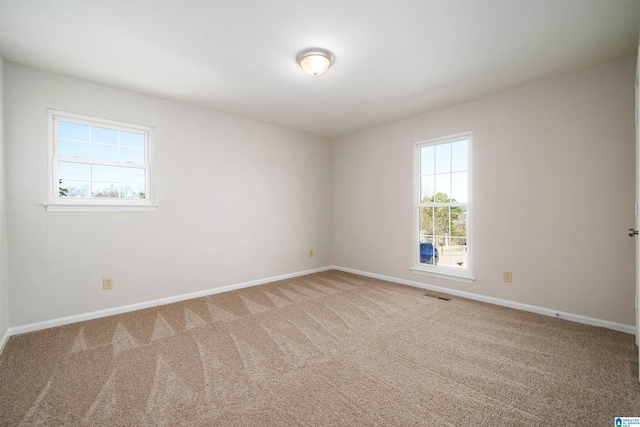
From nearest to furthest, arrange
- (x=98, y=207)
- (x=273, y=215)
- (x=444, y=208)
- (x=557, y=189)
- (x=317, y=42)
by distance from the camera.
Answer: (x=317, y=42) < (x=557, y=189) < (x=98, y=207) < (x=444, y=208) < (x=273, y=215)

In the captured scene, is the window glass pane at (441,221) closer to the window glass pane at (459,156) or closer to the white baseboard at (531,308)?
the window glass pane at (459,156)

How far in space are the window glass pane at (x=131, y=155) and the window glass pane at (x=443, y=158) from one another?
3.92 metres

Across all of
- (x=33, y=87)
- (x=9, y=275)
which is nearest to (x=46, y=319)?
(x=9, y=275)

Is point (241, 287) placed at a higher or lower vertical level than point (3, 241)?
lower

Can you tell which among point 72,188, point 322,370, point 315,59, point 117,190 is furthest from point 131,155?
point 322,370

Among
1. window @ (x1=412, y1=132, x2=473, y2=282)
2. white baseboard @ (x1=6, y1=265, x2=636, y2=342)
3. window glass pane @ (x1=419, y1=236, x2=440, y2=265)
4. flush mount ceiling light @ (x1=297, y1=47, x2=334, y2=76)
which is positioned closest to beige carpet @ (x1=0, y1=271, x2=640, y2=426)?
white baseboard @ (x1=6, y1=265, x2=636, y2=342)

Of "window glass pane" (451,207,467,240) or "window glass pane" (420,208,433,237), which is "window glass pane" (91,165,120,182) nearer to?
"window glass pane" (420,208,433,237)

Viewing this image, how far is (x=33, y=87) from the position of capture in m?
2.86

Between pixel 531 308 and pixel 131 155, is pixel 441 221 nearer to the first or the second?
pixel 531 308

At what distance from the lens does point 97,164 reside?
3240 millimetres

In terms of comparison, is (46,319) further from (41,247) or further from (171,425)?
(171,425)

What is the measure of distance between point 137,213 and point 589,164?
492 centimetres

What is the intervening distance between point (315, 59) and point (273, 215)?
8.93 ft

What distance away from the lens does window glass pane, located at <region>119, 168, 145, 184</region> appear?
3432mm
